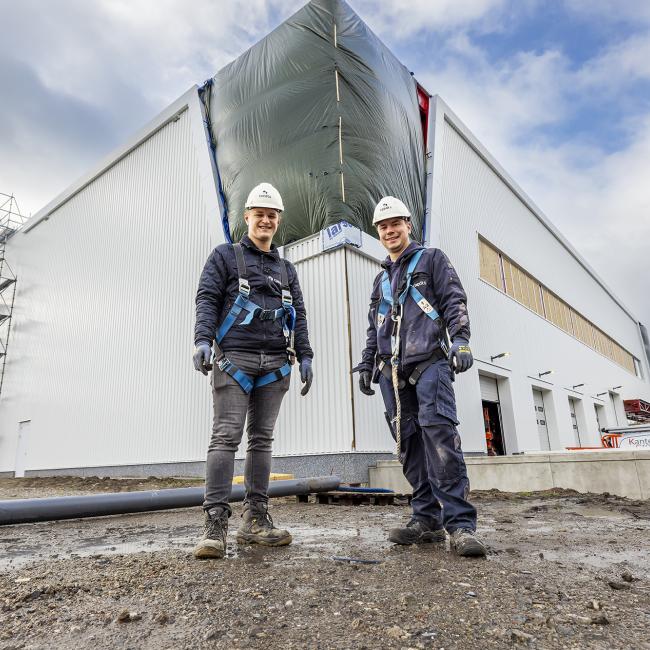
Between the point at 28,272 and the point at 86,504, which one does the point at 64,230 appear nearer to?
the point at 28,272

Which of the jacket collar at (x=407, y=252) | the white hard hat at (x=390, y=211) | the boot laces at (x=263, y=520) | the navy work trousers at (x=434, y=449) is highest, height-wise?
the white hard hat at (x=390, y=211)

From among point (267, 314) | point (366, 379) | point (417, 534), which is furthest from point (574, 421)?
point (267, 314)

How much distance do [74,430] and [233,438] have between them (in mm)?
13853

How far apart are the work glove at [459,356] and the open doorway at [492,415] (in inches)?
427

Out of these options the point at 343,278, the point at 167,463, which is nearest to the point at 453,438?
the point at 343,278

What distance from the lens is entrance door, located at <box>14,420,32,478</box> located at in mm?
16453

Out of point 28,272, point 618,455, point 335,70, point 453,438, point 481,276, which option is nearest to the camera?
point 453,438

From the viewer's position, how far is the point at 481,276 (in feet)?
46.3

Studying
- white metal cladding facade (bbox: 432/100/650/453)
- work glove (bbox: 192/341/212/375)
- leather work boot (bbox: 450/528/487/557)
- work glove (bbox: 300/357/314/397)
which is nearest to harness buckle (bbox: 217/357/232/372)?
work glove (bbox: 192/341/212/375)

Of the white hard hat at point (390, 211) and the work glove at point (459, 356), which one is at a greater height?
the white hard hat at point (390, 211)

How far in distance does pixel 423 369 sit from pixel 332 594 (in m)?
1.43

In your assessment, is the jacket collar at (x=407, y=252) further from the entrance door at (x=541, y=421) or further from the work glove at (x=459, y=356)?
the entrance door at (x=541, y=421)

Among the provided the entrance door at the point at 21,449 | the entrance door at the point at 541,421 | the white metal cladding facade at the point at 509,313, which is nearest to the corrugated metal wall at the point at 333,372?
the white metal cladding facade at the point at 509,313

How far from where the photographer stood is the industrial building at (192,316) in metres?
8.73
